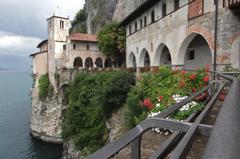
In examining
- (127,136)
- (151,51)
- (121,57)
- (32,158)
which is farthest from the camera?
(121,57)

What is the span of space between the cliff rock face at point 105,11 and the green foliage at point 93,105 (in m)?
21.6

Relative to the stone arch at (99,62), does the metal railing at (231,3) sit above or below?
above

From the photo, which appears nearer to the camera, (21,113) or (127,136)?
(127,136)

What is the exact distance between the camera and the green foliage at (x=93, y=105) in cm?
1703

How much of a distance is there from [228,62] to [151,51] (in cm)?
994

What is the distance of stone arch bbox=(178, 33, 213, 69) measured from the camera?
53.7 ft

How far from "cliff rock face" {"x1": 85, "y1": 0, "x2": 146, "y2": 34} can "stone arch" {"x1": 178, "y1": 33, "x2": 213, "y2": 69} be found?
2347 cm

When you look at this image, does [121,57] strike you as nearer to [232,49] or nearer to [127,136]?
[232,49]

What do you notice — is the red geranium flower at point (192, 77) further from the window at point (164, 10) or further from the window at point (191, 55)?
the window at point (164, 10)

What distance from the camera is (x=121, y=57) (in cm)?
3975

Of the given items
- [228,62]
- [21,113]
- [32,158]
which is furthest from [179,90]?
[21,113]

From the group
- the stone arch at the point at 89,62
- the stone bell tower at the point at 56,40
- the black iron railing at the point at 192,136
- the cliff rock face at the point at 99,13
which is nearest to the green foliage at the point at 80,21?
the cliff rock face at the point at 99,13

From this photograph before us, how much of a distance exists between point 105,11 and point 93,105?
32.0 metres

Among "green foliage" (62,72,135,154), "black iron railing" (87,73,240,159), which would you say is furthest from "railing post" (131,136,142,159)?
"green foliage" (62,72,135,154)
